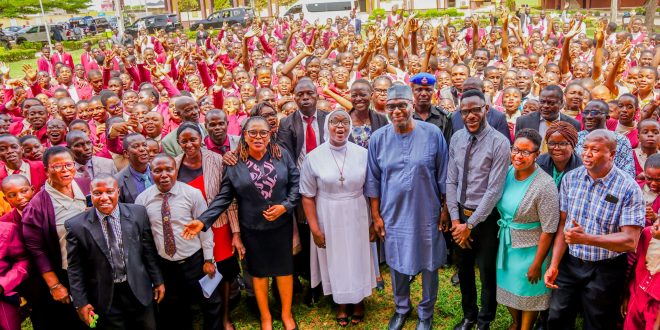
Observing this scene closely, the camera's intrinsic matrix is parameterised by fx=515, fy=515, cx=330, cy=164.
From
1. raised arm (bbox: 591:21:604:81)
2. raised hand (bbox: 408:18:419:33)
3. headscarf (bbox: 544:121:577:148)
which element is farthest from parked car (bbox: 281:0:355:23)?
headscarf (bbox: 544:121:577:148)

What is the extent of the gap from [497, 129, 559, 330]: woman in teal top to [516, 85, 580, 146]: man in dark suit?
1.33 meters

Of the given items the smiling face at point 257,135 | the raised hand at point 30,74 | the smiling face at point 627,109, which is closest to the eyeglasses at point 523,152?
the smiling face at point 257,135

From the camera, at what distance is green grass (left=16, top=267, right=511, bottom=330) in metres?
4.77

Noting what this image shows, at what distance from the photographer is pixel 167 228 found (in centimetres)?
407

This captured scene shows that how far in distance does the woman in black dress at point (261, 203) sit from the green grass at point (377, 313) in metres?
0.54

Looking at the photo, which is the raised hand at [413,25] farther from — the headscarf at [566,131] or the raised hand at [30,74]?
the raised hand at [30,74]

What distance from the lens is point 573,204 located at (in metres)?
3.63

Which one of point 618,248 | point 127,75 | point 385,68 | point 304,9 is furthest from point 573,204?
point 304,9

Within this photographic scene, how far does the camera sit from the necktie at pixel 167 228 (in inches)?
159

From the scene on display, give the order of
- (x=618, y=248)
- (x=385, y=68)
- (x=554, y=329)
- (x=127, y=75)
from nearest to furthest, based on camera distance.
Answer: (x=618, y=248) < (x=554, y=329) < (x=385, y=68) < (x=127, y=75)

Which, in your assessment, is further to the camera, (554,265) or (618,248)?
(554,265)

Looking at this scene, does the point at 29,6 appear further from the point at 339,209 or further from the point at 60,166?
the point at 339,209

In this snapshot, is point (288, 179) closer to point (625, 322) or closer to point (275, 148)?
point (275, 148)

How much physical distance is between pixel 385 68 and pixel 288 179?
4.40 meters
